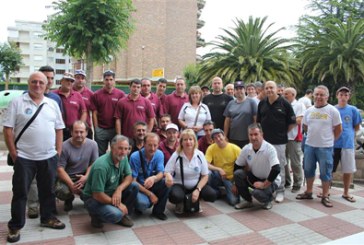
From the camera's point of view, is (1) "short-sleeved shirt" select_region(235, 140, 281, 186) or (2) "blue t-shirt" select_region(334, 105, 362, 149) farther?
(2) "blue t-shirt" select_region(334, 105, 362, 149)

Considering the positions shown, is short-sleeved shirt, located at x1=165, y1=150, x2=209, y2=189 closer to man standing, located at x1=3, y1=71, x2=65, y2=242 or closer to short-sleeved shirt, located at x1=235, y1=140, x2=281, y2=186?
short-sleeved shirt, located at x1=235, y1=140, x2=281, y2=186

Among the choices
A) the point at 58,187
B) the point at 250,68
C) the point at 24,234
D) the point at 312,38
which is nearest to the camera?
the point at 24,234

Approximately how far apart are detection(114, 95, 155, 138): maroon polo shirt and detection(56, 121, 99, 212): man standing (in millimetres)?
1012

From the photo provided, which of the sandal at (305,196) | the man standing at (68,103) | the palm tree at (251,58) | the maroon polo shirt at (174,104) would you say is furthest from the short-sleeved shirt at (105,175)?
the palm tree at (251,58)

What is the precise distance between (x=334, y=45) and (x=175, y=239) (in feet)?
62.1

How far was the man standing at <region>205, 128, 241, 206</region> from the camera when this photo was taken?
507 cm

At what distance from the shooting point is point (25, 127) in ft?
11.3

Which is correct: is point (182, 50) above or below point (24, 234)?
above

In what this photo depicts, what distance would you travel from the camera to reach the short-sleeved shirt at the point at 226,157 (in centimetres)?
514

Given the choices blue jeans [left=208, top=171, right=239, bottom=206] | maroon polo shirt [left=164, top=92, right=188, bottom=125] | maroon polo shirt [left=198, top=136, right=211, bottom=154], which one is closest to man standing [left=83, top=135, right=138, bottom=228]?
blue jeans [left=208, top=171, right=239, bottom=206]

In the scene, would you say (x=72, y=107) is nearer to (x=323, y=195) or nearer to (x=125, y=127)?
(x=125, y=127)

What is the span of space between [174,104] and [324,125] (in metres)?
2.80

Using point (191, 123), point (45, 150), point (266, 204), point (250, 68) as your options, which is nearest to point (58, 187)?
point (45, 150)

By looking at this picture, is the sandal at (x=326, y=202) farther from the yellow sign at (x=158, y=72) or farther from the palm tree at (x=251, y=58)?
the yellow sign at (x=158, y=72)
